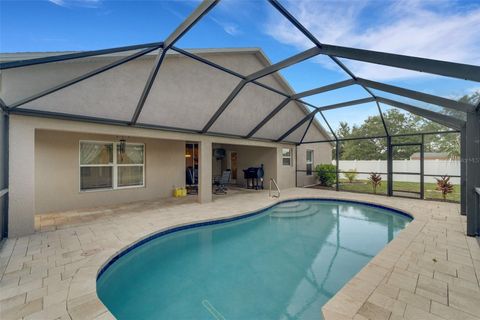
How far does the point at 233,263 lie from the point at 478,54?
15.7 ft

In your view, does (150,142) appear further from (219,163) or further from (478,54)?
(478,54)

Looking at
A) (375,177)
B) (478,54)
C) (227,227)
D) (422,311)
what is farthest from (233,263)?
(375,177)

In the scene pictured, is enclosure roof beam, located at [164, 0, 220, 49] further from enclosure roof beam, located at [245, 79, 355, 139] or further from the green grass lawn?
the green grass lawn

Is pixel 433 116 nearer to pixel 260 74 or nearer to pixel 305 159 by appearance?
pixel 260 74

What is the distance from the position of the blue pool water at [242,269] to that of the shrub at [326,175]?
6121 millimetres

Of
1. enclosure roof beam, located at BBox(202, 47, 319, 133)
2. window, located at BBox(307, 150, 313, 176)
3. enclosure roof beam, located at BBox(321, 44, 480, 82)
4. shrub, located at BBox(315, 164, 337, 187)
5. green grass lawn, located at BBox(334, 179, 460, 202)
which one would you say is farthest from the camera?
window, located at BBox(307, 150, 313, 176)

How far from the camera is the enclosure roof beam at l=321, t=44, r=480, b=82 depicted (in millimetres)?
2762

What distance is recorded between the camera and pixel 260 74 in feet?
18.6

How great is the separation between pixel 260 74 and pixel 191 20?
8.51 ft

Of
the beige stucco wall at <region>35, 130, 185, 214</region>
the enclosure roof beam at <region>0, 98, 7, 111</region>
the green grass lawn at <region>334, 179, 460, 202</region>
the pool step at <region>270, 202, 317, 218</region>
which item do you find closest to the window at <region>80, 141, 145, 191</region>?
the beige stucco wall at <region>35, 130, 185, 214</region>

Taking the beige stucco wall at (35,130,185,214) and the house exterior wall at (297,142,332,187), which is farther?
the house exterior wall at (297,142,332,187)

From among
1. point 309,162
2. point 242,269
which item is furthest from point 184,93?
point 309,162

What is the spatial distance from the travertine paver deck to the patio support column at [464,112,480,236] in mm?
343

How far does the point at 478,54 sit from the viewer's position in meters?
2.71
